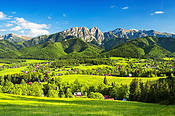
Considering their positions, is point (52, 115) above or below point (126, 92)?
above

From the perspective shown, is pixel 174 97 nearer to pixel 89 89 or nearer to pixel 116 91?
pixel 116 91

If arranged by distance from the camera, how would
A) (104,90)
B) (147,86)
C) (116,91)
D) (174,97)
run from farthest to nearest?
(104,90), (116,91), (147,86), (174,97)

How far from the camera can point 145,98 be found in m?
71.2

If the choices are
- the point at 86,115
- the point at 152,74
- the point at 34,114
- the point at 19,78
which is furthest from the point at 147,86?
the point at 19,78

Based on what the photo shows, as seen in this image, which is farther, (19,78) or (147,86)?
(19,78)

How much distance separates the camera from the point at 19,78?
180 meters

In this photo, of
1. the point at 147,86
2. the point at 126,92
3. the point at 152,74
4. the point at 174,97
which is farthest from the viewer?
the point at 152,74

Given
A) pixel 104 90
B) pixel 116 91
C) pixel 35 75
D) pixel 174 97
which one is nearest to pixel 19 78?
pixel 35 75

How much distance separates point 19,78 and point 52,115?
183576mm

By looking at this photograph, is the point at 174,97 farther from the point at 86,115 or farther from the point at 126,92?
the point at 86,115

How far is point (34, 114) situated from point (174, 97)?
63.3m

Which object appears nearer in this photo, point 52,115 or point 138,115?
point 52,115

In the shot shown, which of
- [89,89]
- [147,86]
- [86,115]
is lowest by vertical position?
[89,89]

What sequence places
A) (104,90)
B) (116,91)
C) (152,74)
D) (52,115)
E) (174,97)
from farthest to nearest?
(152,74) → (104,90) → (116,91) → (174,97) → (52,115)
